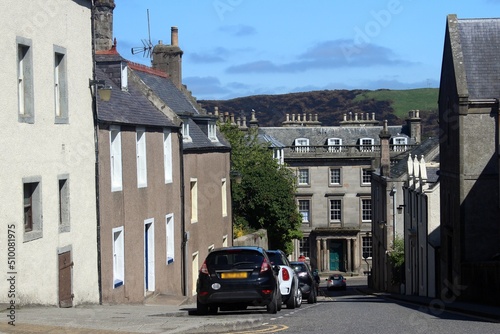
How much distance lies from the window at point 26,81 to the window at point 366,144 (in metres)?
72.1

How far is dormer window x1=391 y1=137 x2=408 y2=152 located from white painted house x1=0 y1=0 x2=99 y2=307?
228 feet

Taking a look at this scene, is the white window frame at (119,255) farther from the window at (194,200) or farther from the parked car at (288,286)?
the window at (194,200)

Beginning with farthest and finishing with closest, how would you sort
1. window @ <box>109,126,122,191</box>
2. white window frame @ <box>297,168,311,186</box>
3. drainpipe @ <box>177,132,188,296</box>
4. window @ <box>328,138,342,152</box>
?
window @ <box>328,138,342,152</box>
white window frame @ <box>297,168,311,186</box>
drainpipe @ <box>177,132,188,296</box>
window @ <box>109,126,122,191</box>

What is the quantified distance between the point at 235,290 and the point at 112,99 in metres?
10.2

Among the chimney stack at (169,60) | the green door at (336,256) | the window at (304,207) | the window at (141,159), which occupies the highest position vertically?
the chimney stack at (169,60)

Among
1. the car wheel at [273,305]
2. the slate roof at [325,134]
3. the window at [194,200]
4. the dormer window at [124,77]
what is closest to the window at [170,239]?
the window at [194,200]

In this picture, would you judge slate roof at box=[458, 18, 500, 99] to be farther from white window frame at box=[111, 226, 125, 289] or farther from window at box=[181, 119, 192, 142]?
white window frame at box=[111, 226, 125, 289]

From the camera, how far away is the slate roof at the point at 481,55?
106ft

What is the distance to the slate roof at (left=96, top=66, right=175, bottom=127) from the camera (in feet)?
83.1

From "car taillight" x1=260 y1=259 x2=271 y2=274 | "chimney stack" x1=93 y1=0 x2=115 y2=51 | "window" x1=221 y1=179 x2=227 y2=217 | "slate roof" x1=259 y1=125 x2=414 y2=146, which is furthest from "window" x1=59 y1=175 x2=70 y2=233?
"slate roof" x1=259 y1=125 x2=414 y2=146

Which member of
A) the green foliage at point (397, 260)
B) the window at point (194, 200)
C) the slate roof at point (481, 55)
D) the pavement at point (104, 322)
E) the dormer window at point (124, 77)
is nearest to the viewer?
the pavement at point (104, 322)

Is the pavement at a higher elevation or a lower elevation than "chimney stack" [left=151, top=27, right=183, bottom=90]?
lower

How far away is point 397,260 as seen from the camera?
51.5m

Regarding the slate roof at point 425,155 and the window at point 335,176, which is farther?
the window at point 335,176
